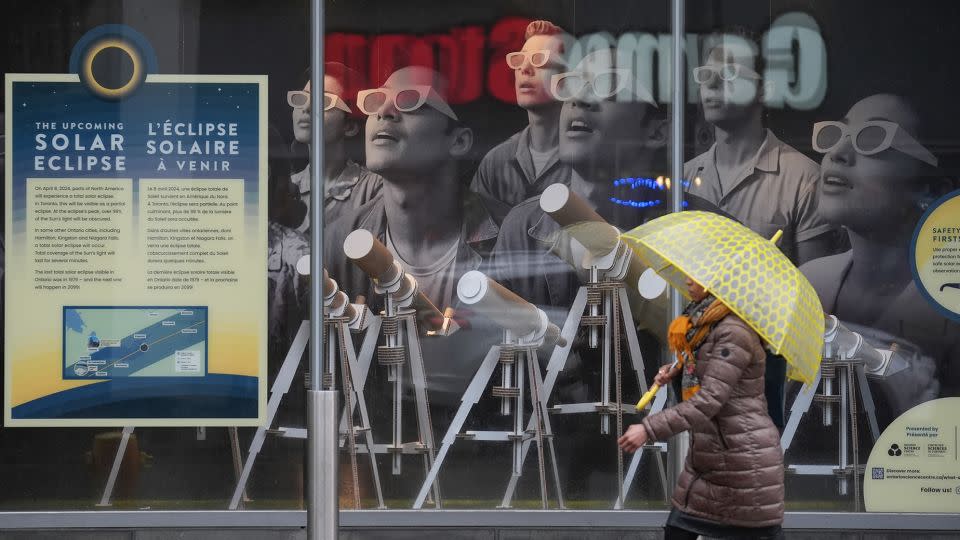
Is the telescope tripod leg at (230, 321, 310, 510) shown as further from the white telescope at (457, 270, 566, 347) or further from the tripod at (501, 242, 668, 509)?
the tripod at (501, 242, 668, 509)

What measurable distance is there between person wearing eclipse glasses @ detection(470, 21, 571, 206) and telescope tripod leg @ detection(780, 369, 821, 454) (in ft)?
6.30

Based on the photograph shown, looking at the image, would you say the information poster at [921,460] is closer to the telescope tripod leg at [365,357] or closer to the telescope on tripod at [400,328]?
the telescope on tripod at [400,328]

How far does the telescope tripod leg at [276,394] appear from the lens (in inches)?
287

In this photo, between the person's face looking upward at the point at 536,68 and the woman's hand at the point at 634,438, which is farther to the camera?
the person's face looking upward at the point at 536,68

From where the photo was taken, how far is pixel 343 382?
24.2 ft

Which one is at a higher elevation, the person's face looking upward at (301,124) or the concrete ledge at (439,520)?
the person's face looking upward at (301,124)

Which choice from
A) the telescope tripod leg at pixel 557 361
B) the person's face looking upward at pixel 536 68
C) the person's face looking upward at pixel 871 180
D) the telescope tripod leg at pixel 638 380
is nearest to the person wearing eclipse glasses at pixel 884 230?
the person's face looking upward at pixel 871 180

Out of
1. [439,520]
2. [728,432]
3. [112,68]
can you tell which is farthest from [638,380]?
[112,68]

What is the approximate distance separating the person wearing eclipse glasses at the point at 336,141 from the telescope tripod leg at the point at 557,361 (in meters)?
1.40

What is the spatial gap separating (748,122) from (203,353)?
3.55 m

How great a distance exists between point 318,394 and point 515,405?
1736 mm

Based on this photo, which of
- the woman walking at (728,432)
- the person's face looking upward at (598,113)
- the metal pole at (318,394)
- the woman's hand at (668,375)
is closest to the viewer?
the woman walking at (728,432)

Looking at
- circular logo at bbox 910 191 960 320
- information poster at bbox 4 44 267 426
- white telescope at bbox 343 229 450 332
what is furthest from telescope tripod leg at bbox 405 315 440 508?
circular logo at bbox 910 191 960 320

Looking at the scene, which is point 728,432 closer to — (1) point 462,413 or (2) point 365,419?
(1) point 462,413
